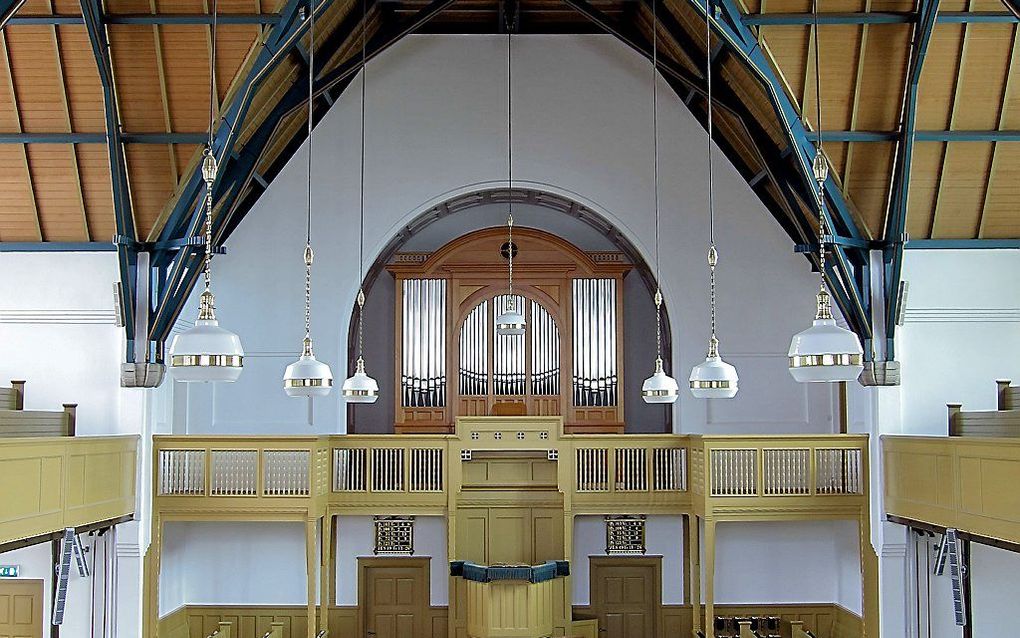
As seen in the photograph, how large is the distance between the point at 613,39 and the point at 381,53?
423cm

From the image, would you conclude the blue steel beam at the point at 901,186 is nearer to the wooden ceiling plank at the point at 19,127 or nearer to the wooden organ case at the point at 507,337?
the wooden organ case at the point at 507,337

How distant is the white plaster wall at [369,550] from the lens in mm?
18922

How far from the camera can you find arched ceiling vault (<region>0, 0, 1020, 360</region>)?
1349cm

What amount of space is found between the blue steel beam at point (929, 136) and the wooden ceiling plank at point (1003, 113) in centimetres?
17

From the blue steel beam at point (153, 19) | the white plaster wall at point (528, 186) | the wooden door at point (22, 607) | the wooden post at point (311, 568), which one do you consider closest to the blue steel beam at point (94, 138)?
the blue steel beam at point (153, 19)

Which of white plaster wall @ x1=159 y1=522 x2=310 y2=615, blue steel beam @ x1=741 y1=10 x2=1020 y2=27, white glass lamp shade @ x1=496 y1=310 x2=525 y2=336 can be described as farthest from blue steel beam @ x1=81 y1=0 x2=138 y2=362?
blue steel beam @ x1=741 y1=10 x2=1020 y2=27

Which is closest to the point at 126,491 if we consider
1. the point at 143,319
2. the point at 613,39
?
the point at 143,319

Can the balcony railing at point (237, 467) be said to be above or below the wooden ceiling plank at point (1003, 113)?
below

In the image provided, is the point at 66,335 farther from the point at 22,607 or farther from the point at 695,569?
the point at 695,569

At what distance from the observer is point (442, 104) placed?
19250 millimetres

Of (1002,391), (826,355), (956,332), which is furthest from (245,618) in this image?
(826,355)

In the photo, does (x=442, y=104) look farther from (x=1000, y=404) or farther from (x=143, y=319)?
(x=1000, y=404)

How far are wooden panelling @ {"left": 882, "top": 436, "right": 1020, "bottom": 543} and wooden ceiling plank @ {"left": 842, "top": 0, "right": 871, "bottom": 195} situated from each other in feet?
12.3

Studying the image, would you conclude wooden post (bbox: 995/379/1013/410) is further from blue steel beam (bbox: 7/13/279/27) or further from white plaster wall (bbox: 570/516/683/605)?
blue steel beam (bbox: 7/13/279/27)
